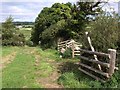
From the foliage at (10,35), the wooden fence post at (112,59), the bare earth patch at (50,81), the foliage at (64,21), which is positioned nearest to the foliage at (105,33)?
the wooden fence post at (112,59)

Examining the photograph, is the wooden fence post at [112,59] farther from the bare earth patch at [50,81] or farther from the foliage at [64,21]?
the foliage at [64,21]

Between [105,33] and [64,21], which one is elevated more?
[64,21]

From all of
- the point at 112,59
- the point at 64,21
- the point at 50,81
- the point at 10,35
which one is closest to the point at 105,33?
the point at 112,59

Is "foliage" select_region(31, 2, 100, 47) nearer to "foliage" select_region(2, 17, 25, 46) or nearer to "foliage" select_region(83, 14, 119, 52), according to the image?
"foliage" select_region(2, 17, 25, 46)

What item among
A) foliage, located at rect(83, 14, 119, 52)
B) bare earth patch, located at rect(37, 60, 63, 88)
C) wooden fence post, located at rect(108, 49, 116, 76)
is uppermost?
foliage, located at rect(83, 14, 119, 52)

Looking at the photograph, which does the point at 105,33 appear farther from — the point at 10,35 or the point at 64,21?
the point at 10,35

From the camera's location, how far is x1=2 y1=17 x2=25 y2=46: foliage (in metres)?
38.6

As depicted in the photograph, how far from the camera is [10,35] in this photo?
39375 mm

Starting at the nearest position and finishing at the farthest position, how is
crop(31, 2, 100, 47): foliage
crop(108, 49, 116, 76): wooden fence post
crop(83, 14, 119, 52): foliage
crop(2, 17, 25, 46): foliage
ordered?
crop(108, 49, 116, 76): wooden fence post
crop(83, 14, 119, 52): foliage
crop(31, 2, 100, 47): foliage
crop(2, 17, 25, 46): foliage

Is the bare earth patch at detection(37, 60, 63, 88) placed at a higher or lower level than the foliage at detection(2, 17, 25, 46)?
lower

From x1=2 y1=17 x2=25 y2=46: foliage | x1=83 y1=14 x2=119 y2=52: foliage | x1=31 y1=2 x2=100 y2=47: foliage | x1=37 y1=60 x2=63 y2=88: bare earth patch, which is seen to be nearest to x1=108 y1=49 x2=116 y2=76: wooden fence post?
x1=83 y1=14 x2=119 y2=52: foliage

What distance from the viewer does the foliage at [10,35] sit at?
3862cm

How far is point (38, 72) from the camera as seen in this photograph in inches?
555

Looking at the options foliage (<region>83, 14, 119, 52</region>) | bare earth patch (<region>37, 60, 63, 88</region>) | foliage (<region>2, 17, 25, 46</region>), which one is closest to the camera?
bare earth patch (<region>37, 60, 63, 88</region>)
